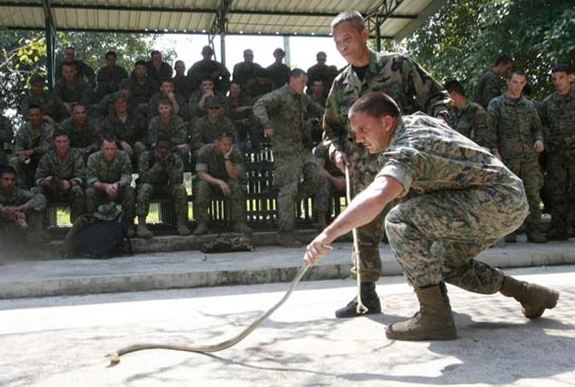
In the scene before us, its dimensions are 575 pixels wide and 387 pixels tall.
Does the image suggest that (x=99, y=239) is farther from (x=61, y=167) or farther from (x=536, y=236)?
(x=536, y=236)

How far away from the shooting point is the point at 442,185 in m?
3.49

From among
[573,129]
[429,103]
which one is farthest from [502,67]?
[429,103]

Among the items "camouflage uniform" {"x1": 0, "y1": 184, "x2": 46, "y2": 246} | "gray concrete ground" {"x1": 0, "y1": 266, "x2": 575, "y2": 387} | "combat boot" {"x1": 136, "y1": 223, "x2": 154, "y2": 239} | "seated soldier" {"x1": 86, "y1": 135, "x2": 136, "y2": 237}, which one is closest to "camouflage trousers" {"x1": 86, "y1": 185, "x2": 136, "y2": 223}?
"seated soldier" {"x1": 86, "y1": 135, "x2": 136, "y2": 237}

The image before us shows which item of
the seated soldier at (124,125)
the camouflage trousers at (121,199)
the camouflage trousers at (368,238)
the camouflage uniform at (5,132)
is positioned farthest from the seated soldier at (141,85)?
the camouflage trousers at (368,238)

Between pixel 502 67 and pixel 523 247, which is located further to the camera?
pixel 502 67

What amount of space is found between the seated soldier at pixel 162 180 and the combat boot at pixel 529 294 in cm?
516

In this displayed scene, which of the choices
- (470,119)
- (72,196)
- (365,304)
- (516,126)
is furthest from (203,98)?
(365,304)

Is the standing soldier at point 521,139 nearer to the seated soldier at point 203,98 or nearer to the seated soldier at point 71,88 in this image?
the seated soldier at point 203,98

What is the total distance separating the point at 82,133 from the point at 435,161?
6952 mm

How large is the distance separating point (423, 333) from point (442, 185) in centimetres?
80

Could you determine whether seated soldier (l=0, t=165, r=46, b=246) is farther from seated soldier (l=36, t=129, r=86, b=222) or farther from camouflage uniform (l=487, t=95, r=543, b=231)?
camouflage uniform (l=487, t=95, r=543, b=231)

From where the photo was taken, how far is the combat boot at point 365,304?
4262 millimetres

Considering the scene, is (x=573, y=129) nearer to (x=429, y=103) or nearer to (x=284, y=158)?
(x=284, y=158)

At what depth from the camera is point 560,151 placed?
27.4 ft
